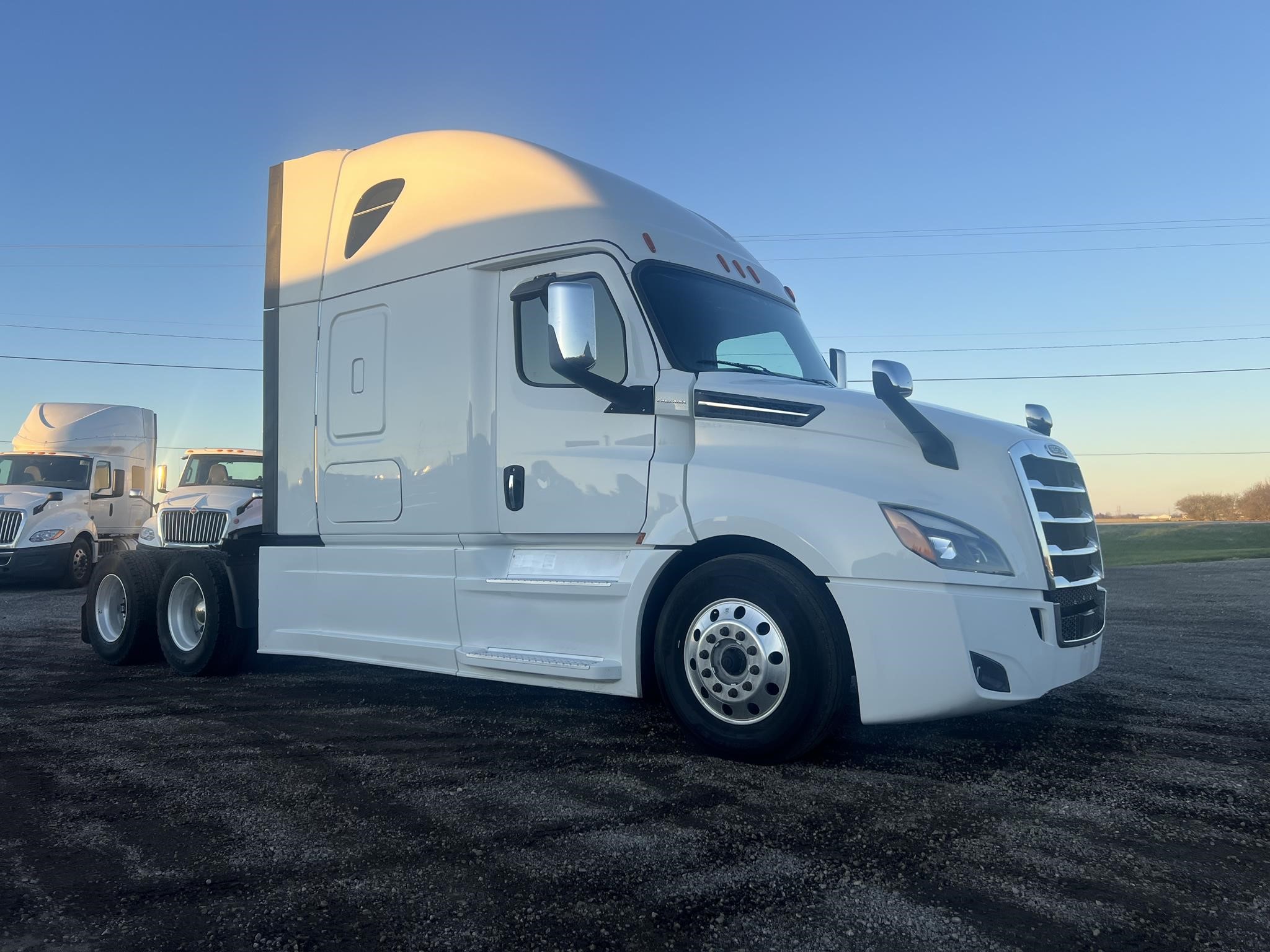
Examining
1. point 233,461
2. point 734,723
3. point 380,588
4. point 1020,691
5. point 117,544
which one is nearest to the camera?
point 1020,691

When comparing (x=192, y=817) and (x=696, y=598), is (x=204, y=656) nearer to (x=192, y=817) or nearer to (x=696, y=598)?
(x=192, y=817)

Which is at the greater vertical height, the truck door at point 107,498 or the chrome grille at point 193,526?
the truck door at point 107,498

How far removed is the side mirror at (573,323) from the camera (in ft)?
15.4

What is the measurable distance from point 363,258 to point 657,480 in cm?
283

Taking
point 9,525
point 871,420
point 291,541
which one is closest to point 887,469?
point 871,420

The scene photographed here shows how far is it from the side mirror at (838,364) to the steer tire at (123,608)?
578 cm

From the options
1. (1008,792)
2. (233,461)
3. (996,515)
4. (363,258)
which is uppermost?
(363,258)

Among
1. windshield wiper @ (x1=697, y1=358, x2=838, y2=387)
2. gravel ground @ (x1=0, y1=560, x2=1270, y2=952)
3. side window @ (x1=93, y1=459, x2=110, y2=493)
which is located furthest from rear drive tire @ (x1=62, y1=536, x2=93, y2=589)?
windshield wiper @ (x1=697, y1=358, x2=838, y2=387)

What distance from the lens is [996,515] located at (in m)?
4.22

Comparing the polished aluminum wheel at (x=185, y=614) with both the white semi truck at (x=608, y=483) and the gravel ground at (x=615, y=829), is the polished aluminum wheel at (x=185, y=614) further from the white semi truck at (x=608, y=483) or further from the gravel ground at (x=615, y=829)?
the gravel ground at (x=615, y=829)

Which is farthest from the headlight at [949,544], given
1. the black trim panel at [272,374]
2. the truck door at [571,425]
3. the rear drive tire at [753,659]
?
the black trim panel at [272,374]

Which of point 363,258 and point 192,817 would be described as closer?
point 192,817

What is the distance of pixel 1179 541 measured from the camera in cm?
3775

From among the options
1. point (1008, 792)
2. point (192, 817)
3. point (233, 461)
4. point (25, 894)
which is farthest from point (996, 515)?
point (233, 461)
